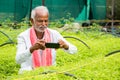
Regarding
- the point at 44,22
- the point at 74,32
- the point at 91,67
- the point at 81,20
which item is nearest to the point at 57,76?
the point at 91,67

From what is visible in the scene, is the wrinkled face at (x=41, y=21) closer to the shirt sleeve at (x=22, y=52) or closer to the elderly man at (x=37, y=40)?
the elderly man at (x=37, y=40)

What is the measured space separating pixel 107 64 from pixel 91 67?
233 millimetres

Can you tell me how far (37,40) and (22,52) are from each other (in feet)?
0.79

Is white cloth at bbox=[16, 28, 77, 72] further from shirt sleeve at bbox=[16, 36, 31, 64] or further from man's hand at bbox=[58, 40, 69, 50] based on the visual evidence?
man's hand at bbox=[58, 40, 69, 50]

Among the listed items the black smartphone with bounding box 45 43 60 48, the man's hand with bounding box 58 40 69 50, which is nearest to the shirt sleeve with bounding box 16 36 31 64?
the black smartphone with bounding box 45 43 60 48

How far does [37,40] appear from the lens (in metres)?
4.73

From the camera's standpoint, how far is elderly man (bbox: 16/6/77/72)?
4.70m

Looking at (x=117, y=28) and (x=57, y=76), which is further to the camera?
(x=117, y=28)

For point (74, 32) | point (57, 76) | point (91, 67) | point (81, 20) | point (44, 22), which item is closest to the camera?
point (57, 76)

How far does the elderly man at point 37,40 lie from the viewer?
4.70 meters

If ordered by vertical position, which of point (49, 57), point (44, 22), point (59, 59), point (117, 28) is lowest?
point (117, 28)

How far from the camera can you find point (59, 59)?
648 centimetres

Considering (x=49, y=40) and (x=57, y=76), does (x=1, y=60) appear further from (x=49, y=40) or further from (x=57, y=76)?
(x=57, y=76)

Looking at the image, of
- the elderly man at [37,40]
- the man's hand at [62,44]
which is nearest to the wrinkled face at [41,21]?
the elderly man at [37,40]
